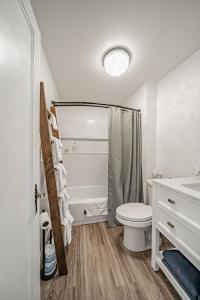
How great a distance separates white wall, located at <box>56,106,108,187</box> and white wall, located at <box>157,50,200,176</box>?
1.25 meters

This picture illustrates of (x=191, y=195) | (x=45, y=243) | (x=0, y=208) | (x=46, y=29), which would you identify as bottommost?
(x=45, y=243)

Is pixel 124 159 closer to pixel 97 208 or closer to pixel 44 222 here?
pixel 97 208

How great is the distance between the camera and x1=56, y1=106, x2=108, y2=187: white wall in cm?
261

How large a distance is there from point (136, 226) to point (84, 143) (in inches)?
72.3

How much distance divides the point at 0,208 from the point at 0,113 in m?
0.31

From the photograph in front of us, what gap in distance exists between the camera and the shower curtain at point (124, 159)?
189cm

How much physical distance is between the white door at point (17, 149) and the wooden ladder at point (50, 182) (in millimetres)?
392

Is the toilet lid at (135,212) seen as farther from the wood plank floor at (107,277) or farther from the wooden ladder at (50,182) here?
the wooden ladder at (50,182)

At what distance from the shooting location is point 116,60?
1.48m

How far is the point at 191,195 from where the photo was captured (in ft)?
2.66

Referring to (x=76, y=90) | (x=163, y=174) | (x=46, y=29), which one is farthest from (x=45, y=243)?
(x=76, y=90)

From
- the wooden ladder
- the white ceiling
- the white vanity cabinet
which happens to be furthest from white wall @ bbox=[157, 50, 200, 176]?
the wooden ladder

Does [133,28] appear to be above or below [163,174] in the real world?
above

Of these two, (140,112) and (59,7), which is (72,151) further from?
(59,7)
